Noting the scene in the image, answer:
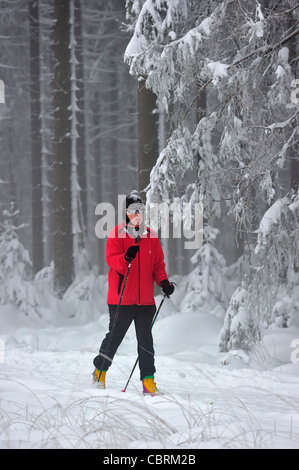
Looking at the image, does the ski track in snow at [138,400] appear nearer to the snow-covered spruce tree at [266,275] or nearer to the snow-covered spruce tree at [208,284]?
the snow-covered spruce tree at [266,275]

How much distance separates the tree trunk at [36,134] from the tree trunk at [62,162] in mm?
4385

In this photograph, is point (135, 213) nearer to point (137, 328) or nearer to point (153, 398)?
point (137, 328)

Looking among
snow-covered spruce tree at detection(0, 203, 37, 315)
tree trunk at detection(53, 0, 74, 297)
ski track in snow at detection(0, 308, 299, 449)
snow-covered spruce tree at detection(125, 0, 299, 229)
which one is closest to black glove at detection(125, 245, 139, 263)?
ski track in snow at detection(0, 308, 299, 449)

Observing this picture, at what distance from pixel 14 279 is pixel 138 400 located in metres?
8.26

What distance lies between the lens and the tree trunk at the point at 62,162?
14.6 m

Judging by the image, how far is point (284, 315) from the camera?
11.3 meters

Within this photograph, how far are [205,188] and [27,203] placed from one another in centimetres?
2457

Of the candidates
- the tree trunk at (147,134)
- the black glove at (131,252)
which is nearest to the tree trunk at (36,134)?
the tree trunk at (147,134)

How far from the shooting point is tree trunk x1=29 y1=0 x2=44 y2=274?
1936 cm

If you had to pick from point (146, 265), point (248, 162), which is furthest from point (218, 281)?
point (146, 265)

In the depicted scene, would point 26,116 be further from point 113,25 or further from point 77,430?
point 77,430

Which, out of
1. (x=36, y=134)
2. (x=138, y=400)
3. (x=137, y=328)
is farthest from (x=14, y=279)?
(x=36, y=134)

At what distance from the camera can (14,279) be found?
12.6 meters

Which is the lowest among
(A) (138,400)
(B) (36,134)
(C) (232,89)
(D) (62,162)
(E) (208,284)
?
(A) (138,400)
